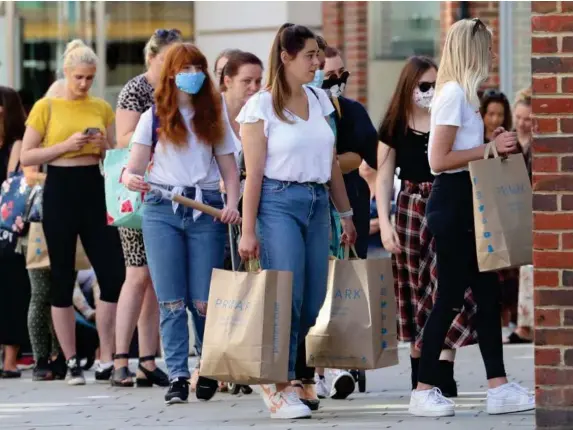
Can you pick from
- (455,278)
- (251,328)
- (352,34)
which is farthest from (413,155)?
(352,34)

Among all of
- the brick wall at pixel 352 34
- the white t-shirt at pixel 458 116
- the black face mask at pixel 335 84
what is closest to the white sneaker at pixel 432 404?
the white t-shirt at pixel 458 116

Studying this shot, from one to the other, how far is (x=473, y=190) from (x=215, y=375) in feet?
4.77

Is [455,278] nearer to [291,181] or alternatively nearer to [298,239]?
[298,239]

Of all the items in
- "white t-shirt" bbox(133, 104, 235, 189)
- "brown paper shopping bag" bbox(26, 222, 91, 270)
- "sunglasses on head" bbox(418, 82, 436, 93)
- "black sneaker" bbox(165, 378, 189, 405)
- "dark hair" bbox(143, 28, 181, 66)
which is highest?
"dark hair" bbox(143, 28, 181, 66)

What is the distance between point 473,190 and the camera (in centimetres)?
783

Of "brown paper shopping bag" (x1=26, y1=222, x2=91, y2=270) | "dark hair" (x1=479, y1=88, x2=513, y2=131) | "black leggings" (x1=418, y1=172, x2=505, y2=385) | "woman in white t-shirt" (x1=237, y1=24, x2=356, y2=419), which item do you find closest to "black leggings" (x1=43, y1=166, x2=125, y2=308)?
"brown paper shopping bag" (x1=26, y1=222, x2=91, y2=270)

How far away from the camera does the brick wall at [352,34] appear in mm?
18125

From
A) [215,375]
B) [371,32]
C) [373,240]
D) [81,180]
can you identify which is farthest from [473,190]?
[371,32]

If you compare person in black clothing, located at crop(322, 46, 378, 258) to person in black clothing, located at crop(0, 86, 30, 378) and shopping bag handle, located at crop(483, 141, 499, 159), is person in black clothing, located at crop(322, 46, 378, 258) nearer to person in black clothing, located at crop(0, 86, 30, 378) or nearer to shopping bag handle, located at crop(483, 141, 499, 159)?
shopping bag handle, located at crop(483, 141, 499, 159)

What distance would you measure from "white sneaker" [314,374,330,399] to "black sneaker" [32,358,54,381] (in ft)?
7.00

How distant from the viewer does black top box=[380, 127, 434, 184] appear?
884 cm

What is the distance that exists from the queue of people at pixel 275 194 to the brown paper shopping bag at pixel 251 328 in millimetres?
145

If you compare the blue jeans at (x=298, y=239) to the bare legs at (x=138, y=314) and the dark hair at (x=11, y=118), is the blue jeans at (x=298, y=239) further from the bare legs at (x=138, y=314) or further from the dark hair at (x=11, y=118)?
the dark hair at (x=11, y=118)

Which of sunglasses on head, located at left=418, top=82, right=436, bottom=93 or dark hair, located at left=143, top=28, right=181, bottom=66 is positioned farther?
dark hair, located at left=143, top=28, right=181, bottom=66
